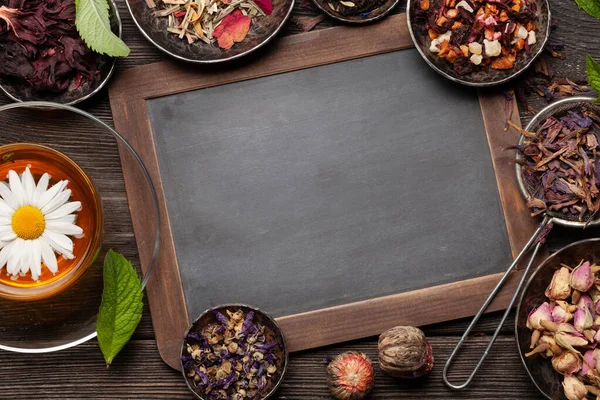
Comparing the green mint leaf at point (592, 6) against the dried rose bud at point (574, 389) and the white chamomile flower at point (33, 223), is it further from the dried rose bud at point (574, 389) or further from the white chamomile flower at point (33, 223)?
the white chamomile flower at point (33, 223)

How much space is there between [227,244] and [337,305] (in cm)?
26

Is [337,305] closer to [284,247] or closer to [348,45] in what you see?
[284,247]

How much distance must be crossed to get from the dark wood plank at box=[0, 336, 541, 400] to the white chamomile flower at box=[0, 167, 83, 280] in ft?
0.85

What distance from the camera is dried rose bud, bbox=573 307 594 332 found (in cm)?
138

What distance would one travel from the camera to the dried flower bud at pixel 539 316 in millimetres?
1418

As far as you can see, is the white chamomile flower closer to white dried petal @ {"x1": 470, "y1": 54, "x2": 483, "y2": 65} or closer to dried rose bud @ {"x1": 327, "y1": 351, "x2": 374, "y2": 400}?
dried rose bud @ {"x1": 327, "y1": 351, "x2": 374, "y2": 400}

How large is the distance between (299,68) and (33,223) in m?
0.60

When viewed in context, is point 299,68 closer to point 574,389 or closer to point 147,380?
point 147,380

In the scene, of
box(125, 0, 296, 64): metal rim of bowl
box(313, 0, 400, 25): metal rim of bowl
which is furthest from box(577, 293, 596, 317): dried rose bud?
box(125, 0, 296, 64): metal rim of bowl

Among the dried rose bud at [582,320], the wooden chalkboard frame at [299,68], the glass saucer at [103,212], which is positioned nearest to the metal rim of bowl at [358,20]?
the wooden chalkboard frame at [299,68]

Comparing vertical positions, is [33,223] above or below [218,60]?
below

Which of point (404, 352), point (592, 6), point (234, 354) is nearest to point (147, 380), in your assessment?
point (234, 354)

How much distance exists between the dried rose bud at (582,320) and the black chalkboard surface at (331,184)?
6.6 inches

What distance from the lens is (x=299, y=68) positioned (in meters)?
1.50
